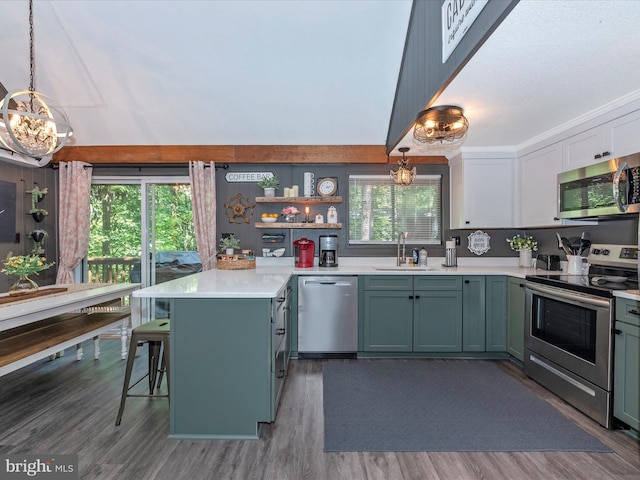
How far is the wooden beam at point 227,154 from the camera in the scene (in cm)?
389

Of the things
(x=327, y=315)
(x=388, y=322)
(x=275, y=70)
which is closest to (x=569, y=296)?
(x=388, y=322)

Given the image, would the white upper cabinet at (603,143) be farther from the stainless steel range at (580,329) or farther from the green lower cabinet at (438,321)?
the green lower cabinet at (438,321)

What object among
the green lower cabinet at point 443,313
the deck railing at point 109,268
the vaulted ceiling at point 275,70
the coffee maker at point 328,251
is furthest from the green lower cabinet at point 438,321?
the deck railing at point 109,268

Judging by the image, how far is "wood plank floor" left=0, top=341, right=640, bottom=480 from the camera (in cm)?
176

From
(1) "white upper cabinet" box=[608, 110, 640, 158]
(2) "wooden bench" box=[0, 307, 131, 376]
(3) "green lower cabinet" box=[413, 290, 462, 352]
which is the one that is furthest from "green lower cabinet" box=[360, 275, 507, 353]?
(2) "wooden bench" box=[0, 307, 131, 376]

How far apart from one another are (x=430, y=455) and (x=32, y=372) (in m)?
3.48

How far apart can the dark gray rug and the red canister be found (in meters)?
1.16

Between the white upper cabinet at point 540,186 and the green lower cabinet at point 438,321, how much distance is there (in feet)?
3.50

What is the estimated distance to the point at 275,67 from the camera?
304 cm

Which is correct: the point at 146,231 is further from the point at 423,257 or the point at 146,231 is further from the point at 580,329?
the point at 580,329

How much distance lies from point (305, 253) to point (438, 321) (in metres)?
1.57

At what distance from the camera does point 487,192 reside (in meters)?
3.64

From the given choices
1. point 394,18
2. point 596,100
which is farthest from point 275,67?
point 596,100

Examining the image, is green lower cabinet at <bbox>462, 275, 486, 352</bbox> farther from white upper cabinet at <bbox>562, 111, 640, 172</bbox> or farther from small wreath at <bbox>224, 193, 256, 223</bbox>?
small wreath at <bbox>224, 193, 256, 223</bbox>
